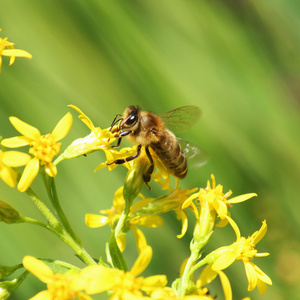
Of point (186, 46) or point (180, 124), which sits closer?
point (180, 124)

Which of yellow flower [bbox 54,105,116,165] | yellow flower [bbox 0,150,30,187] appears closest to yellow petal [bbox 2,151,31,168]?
yellow flower [bbox 0,150,30,187]

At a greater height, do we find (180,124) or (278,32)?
(180,124)

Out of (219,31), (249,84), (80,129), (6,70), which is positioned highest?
(6,70)

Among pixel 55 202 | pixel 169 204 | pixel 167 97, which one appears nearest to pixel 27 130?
pixel 55 202

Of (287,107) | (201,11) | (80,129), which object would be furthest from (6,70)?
(287,107)

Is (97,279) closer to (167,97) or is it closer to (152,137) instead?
(152,137)

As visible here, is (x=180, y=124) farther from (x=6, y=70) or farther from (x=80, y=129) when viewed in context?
(x=6, y=70)

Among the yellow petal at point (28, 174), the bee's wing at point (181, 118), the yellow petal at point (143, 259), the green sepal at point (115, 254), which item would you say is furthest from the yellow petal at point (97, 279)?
the bee's wing at point (181, 118)

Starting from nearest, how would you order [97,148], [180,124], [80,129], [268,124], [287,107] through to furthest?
[97,148], [180,124], [80,129], [268,124], [287,107]
